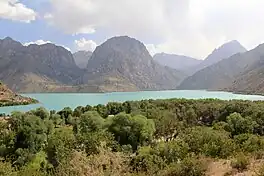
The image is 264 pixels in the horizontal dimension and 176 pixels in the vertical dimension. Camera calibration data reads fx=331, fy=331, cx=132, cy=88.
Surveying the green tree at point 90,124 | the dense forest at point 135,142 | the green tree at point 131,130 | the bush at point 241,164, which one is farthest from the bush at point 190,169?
the green tree at point 90,124

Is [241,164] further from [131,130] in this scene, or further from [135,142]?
[131,130]

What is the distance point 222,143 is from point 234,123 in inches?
1113

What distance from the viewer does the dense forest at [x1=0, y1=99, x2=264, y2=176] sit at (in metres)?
12.4

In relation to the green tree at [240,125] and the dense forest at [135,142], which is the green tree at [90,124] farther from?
the green tree at [240,125]

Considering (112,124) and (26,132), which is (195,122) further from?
(26,132)

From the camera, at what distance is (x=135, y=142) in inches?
1693

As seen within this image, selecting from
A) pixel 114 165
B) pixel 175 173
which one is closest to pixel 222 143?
pixel 175 173

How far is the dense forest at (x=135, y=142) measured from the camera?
1239cm

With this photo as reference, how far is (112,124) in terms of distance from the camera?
46438 mm

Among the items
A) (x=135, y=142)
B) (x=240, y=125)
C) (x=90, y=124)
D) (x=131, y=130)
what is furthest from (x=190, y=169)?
(x=90, y=124)

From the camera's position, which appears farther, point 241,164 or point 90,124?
point 90,124

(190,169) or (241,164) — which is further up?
(241,164)

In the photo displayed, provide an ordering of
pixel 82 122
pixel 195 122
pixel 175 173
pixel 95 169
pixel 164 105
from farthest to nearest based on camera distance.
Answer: pixel 164 105 < pixel 195 122 < pixel 82 122 < pixel 175 173 < pixel 95 169

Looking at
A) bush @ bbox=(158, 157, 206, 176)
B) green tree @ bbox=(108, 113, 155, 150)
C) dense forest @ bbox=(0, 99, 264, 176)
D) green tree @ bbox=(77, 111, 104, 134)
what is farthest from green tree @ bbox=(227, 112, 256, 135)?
bush @ bbox=(158, 157, 206, 176)
